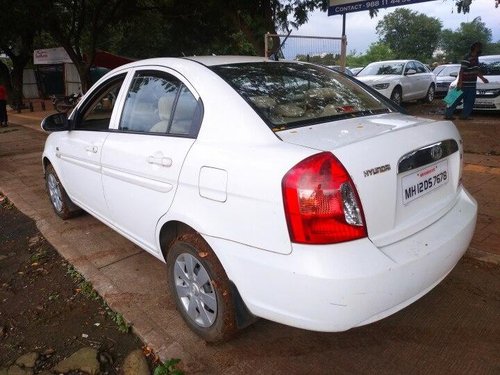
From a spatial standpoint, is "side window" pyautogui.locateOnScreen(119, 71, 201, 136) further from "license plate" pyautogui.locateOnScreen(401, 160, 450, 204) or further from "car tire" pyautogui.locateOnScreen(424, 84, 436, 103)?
"car tire" pyautogui.locateOnScreen(424, 84, 436, 103)

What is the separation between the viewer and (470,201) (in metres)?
2.68

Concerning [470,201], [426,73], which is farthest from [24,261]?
[426,73]

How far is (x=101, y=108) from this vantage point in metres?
3.75

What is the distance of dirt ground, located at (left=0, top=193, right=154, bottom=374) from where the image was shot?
8.75 feet

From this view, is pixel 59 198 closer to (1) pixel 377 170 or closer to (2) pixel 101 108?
(2) pixel 101 108

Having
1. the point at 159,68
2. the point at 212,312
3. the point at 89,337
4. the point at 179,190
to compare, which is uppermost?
the point at 159,68

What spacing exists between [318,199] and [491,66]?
12.0m

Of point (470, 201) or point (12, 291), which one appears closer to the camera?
point (470, 201)

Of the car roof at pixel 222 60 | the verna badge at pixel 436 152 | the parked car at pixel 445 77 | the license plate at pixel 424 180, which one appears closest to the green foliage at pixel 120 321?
the car roof at pixel 222 60

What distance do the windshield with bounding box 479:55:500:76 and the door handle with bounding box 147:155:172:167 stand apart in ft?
37.6

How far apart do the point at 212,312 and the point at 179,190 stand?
746 mm

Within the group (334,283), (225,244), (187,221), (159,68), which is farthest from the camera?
(159,68)

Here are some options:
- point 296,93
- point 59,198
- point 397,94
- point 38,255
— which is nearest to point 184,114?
point 296,93

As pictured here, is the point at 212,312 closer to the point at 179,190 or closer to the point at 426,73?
the point at 179,190
